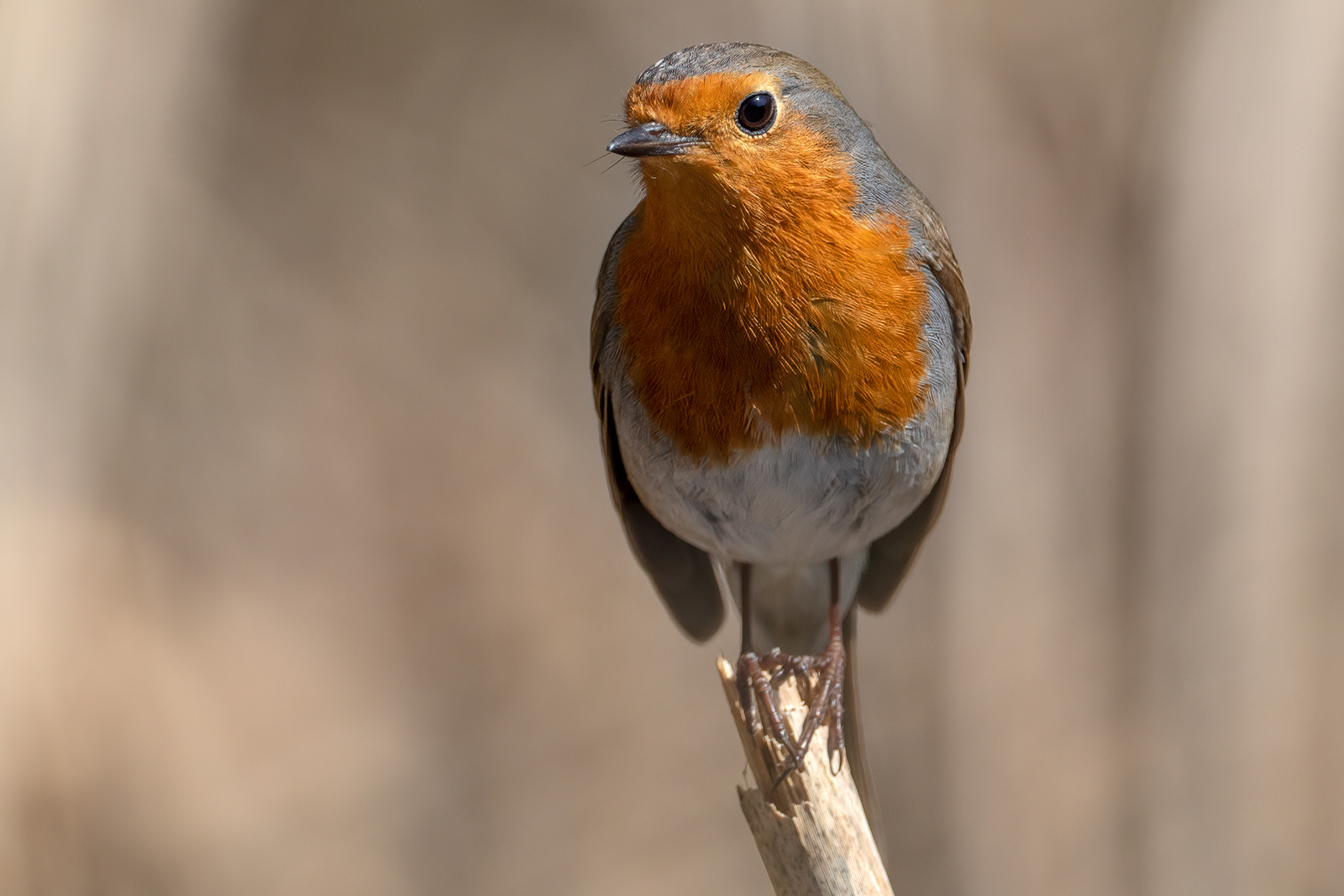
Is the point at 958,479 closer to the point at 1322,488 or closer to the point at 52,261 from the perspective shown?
the point at 1322,488

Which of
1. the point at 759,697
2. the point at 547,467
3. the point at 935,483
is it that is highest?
the point at 547,467

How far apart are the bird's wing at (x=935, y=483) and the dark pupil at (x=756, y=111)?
1.63ft

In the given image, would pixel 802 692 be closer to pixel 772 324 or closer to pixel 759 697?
pixel 759 697

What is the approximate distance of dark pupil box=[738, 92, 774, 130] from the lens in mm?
2426

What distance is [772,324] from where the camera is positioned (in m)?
2.46

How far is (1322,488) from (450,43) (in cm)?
441

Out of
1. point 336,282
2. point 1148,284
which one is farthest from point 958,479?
point 336,282

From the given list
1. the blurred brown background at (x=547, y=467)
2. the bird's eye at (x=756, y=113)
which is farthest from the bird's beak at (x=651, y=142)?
the blurred brown background at (x=547, y=467)

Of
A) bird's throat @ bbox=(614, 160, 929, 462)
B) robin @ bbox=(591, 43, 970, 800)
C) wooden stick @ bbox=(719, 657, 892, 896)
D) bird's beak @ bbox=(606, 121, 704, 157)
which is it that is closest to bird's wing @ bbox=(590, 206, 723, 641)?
robin @ bbox=(591, 43, 970, 800)

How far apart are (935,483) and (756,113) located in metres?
1.05

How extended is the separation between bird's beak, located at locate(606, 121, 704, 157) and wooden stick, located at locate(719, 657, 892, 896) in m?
1.23

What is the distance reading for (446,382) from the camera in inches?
232

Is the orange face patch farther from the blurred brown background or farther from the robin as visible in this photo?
the blurred brown background

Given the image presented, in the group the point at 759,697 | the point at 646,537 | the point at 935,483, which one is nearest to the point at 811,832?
the point at 759,697
